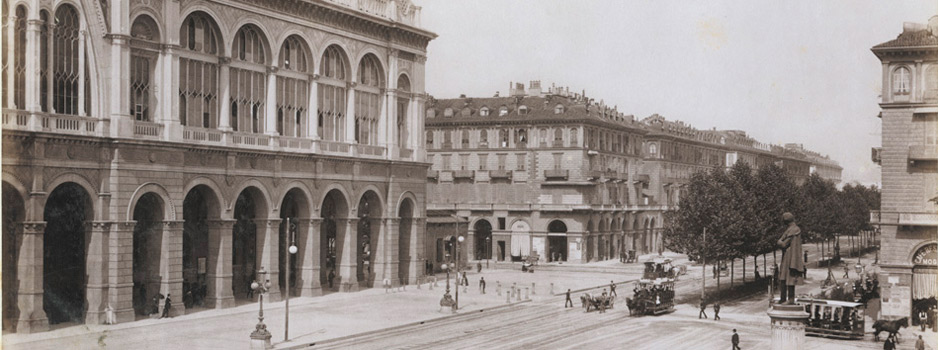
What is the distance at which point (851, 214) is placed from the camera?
101875 millimetres

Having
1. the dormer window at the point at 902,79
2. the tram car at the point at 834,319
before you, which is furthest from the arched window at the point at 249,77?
the dormer window at the point at 902,79

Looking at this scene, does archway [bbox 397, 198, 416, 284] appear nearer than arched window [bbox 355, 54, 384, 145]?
No

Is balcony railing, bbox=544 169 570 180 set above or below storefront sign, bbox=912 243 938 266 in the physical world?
above

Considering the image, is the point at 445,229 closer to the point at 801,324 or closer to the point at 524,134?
the point at 524,134

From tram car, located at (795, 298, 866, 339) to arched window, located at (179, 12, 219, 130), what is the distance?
31.9 meters

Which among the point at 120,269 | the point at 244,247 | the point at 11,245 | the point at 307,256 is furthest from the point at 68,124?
the point at 307,256

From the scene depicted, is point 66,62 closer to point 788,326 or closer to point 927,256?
point 788,326

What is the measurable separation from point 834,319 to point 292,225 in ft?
106

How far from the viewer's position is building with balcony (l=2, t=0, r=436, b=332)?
127 ft

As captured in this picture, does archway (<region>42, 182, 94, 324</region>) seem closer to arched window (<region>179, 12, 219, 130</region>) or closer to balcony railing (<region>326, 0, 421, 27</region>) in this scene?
arched window (<region>179, 12, 219, 130</region>)

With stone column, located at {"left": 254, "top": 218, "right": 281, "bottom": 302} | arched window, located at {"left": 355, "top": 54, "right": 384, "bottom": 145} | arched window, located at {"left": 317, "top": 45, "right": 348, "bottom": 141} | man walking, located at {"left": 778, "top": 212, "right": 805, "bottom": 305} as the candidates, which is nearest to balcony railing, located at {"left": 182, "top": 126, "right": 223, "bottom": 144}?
stone column, located at {"left": 254, "top": 218, "right": 281, "bottom": 302}

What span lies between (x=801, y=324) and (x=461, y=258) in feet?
196

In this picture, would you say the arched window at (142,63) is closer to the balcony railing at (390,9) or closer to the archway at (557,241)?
the balcony railing at (390,9)

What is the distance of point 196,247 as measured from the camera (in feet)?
169
